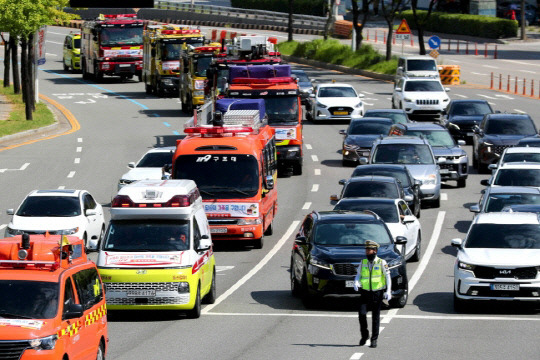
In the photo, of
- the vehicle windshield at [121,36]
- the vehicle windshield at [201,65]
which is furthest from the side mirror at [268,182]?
the vehicle windshield at [121,36]

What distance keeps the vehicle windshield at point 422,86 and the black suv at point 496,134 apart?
431 inches

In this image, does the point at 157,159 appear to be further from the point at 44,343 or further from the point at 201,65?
the point at 44,343

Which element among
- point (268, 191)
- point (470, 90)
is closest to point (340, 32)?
point (470, 90)

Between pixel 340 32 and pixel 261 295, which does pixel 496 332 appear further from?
pixel 340 32

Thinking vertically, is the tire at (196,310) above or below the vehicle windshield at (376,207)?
below

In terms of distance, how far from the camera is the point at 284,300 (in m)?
22.9

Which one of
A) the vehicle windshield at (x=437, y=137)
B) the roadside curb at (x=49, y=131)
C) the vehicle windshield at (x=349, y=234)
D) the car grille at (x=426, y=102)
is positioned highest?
the vehicle windshield at (x=349, y=234)

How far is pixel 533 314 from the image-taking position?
70.0 ft

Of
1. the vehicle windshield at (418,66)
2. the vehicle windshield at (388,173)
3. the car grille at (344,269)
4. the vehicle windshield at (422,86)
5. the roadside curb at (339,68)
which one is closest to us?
the car grille at (344,269)

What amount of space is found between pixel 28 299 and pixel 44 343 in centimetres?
80

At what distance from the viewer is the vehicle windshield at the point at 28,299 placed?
1400 cm

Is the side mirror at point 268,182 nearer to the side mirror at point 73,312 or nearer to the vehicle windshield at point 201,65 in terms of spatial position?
the side mirror at point 73,312

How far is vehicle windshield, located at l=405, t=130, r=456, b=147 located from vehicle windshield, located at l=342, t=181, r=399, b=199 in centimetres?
853

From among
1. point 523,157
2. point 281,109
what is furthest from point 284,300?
point 281,109
